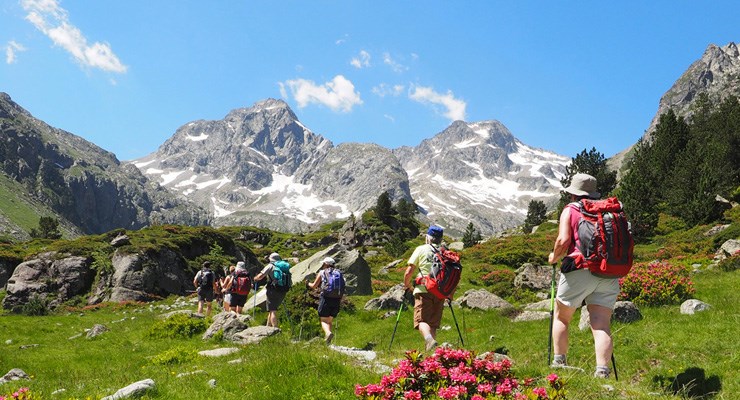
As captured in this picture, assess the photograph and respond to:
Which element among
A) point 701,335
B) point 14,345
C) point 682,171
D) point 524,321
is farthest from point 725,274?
point 682,171

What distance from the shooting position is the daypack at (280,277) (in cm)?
1395

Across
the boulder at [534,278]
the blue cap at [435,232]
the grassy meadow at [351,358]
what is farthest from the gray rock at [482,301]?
the blue cap at [435,232]

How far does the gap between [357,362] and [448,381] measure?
3106mm

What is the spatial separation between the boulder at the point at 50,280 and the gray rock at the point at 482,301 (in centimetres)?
2977

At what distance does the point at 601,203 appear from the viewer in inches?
253

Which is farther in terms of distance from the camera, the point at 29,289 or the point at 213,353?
the point at 29,289

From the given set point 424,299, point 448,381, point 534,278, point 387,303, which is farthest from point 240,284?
point 534,278

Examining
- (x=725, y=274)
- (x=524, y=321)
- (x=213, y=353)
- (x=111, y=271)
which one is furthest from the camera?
(x=111, y=271)

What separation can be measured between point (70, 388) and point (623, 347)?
10.4 m

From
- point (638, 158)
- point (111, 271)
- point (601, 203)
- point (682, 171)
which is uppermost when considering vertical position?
point (638, 158)

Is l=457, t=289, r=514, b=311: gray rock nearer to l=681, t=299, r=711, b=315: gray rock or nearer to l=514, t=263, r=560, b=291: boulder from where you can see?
l=514, t=263, r=560, b=291: boulder

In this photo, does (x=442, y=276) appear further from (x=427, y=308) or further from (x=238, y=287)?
(x=238, y=287)

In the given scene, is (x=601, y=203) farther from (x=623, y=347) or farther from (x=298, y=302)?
(x=298, y=302)

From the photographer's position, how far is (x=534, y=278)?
2348 centimetres
